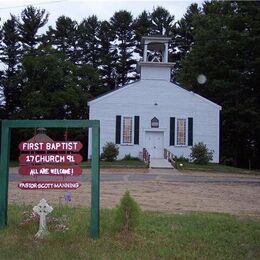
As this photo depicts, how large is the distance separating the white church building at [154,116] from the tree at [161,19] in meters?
36.1

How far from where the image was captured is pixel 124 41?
75.2 m

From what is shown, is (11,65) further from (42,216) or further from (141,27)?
(42,216)

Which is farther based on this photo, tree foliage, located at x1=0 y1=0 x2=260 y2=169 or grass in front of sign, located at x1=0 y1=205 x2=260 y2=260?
tree foliage, located at x1=0 y1=0 x2=260 y2=169

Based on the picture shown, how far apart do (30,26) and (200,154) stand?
38009mm

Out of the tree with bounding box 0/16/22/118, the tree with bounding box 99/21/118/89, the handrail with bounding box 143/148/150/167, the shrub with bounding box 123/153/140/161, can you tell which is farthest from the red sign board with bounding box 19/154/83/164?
the tree with bounding box 99/21/118/89

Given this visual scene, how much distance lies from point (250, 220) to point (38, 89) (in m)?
44.8

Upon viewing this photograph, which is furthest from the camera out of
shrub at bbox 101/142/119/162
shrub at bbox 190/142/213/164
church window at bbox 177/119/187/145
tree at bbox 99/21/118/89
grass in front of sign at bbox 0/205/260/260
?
tree at bbox 99/21/118/89

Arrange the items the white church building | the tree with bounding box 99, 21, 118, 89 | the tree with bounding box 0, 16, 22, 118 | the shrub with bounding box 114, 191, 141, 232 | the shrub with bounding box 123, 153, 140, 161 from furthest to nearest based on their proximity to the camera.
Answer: the tree with bounding box 99, 21, 118, 89
the tree with bounding box 0, 16, 22, 118
the white church building
the shrub with bounding box 123, 153, 140, 161
the shrub with bounding box 114, 191, 141, 232

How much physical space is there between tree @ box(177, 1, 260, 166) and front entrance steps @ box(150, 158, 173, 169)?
13501 mm

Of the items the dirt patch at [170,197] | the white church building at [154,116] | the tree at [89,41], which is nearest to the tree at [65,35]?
the tree at [89,41]

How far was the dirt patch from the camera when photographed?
46.7 feet

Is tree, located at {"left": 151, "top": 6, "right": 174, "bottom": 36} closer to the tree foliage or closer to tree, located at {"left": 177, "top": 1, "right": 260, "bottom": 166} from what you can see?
the tree foliage

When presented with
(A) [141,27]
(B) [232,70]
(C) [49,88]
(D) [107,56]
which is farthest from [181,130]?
(A) [141,27]

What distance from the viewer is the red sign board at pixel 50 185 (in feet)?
31.5
